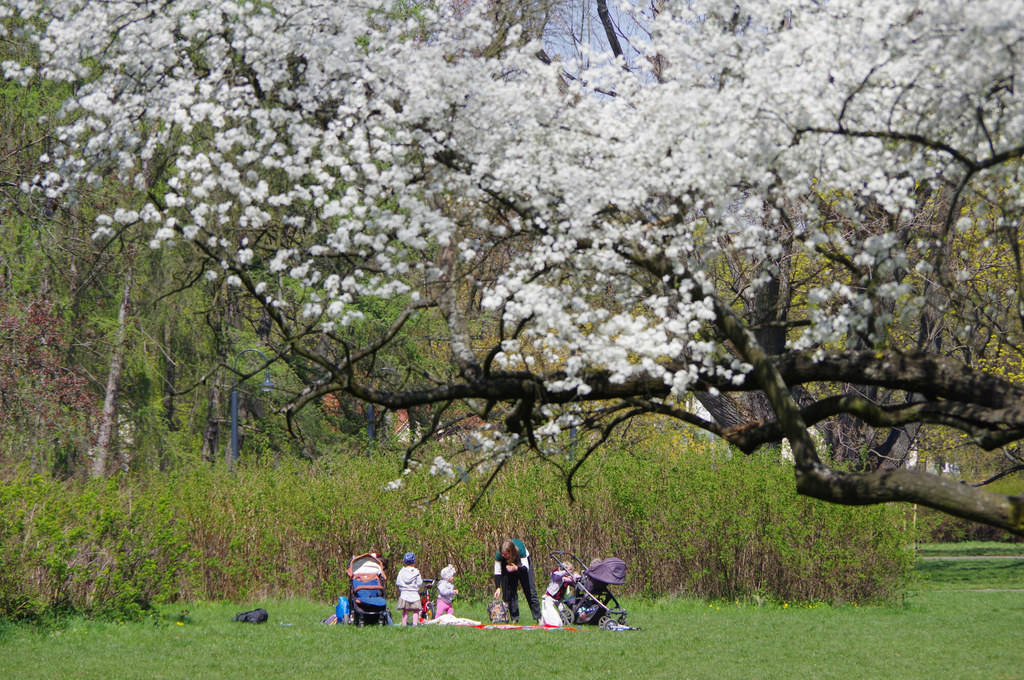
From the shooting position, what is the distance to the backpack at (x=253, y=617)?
1446cm

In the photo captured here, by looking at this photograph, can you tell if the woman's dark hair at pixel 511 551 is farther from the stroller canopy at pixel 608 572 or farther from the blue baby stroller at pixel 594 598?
the stroller canopy at pixel 608 572

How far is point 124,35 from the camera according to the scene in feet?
24.0

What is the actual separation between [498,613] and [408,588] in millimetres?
1306

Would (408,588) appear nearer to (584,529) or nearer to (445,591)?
(445,591)

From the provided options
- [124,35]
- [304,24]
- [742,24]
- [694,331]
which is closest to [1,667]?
[124,35]

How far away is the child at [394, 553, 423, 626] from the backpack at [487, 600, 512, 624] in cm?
100

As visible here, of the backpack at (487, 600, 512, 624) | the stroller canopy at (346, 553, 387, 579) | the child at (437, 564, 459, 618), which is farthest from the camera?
the child at (437, 564, 459, 618)

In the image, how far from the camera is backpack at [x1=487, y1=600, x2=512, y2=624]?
14852 mm

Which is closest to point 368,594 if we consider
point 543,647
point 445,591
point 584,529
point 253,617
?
point 445,591

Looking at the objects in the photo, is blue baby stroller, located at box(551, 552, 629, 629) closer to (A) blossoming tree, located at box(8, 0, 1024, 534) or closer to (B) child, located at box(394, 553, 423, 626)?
(B) child, located at box(394, 553, 423, 626)

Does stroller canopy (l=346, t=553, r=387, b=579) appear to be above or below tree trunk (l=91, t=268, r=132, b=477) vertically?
below

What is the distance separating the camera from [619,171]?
6.17m

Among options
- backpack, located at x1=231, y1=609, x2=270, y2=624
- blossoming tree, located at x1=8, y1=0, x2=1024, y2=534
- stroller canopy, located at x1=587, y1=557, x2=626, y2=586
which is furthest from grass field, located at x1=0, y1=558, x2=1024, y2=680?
blossoming tree, located at x1=8, y1=0, x2=1024, y2=534

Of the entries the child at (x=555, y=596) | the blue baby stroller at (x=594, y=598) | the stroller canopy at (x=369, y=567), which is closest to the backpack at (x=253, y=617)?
the stroller canopy at (x=369, y=567)
